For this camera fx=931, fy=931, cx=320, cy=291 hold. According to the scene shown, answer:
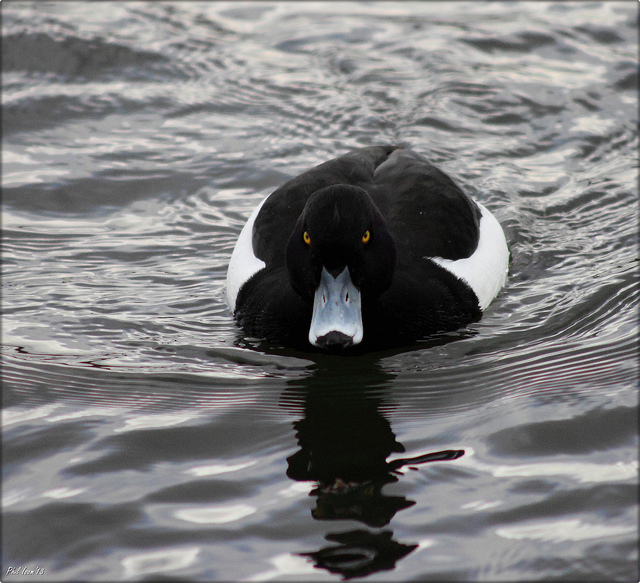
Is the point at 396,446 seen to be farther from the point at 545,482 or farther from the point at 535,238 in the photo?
the point at 535,238

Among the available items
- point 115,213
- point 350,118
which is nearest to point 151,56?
point 350,118

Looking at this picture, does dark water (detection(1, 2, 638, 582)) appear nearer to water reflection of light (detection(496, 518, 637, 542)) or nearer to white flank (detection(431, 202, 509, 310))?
water reflection of light (detection(496, 518, 637, 542))

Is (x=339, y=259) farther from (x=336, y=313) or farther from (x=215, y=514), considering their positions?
(x=215, y=514)

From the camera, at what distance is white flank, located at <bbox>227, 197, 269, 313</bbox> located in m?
6.20

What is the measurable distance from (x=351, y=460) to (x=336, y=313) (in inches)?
34.9

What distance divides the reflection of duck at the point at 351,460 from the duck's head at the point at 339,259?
1.29 ft

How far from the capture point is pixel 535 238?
764 centimetres

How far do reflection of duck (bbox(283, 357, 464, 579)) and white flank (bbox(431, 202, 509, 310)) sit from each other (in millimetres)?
1007

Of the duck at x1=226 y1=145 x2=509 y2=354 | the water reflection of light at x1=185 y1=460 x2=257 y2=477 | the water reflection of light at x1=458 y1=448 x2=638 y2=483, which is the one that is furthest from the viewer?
the duck at x1=226 y1=145 x2=509 y2=354

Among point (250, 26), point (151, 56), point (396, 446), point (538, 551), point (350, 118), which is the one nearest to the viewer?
point (538, 551)

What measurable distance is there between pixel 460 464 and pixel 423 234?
2087 mm

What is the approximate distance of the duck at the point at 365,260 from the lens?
5164mm

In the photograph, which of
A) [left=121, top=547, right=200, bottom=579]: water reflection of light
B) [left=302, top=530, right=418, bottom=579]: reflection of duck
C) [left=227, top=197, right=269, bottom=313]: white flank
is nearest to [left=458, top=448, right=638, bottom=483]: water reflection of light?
[left=302, top=530, right=418, bottom=579]: reflection of duck

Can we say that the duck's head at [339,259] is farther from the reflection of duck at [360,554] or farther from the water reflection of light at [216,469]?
the reflection of duck at [360,554]
